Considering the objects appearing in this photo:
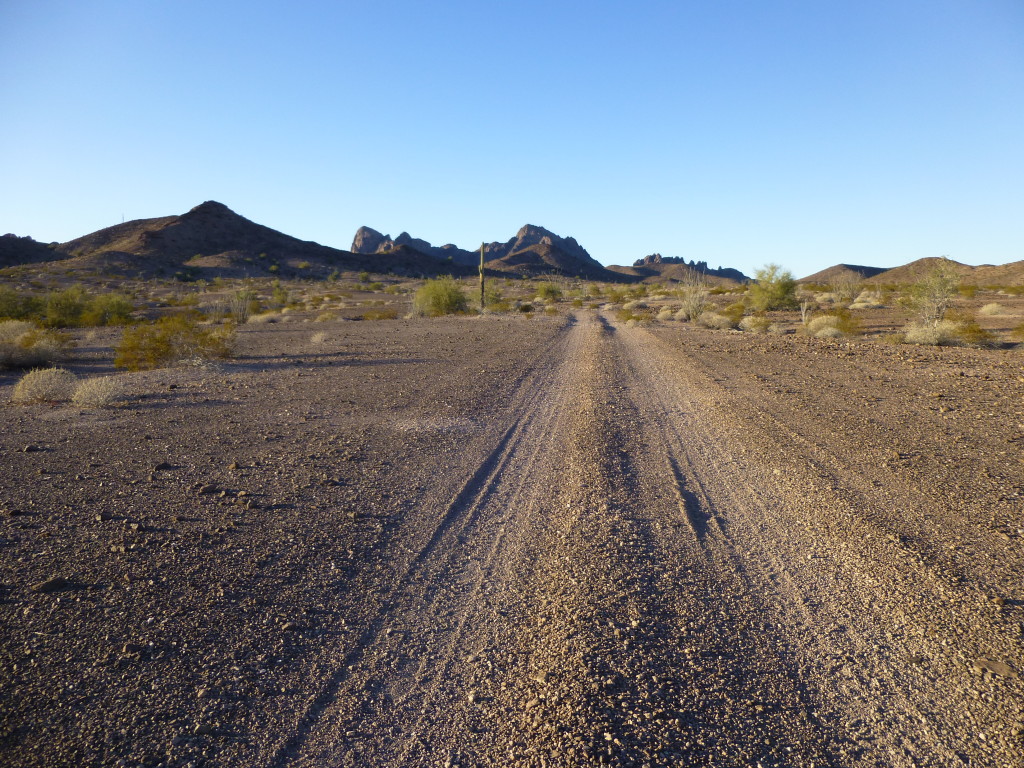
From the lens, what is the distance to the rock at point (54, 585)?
13.4 ft

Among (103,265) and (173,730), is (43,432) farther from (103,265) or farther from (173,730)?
(103,265)

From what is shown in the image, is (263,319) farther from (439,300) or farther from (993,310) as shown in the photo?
(993,310)

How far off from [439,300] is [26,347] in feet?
92.9

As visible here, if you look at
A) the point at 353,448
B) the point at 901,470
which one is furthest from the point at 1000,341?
the point at 353,448

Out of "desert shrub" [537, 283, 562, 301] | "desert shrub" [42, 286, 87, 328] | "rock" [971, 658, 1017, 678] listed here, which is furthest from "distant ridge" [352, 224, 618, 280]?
"rock" [971, 658, 1017, 678]

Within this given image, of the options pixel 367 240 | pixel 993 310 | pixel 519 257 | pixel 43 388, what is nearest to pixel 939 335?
pixel 993 310

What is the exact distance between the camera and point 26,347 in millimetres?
16672

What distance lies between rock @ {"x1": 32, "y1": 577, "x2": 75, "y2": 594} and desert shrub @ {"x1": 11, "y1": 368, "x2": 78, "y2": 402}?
8812mm

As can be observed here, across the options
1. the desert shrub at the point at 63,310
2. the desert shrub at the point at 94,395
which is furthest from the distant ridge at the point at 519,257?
the desert shrub at the point at 94,395

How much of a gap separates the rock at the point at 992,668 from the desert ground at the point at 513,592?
0.02 metres

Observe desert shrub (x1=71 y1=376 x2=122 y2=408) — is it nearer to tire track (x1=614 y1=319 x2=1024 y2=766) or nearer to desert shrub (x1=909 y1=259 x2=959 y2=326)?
tire track (x1=614 y1=319 x2=1024 y2=766)

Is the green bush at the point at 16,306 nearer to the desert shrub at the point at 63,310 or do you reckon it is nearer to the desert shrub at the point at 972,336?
the desert shrub at the point at 63,310

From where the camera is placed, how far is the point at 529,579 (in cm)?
440

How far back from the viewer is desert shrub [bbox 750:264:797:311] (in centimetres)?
4259
